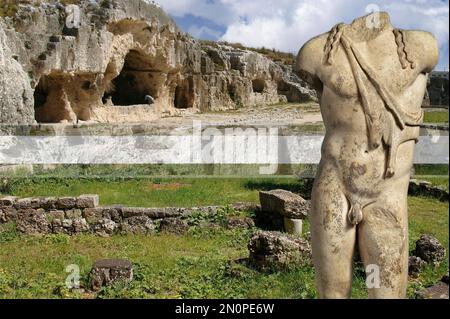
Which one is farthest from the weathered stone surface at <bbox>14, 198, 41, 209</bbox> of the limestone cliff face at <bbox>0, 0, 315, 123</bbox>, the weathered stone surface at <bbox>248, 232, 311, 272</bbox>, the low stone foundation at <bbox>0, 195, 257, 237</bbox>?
the limestone cliff face at <bbox>0, 0, 315, 123</bbox>

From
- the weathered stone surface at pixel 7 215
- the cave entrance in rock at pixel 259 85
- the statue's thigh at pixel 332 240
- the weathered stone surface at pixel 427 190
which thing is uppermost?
the cave entrance in rock at pixel 259 85

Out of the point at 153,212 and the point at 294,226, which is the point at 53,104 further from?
the point at 294,226

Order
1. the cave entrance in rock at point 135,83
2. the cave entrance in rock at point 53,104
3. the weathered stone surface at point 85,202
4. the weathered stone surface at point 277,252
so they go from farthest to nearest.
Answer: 1. the cave entrance in rock at point 135,83
2. the cave entrance in rock at point 53,104
3. the weathered stone surface at point 85,202
4. the weathered stone surface at point 277,252

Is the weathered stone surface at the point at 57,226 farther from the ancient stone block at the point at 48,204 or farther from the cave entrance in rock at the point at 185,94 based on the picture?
the cave entrance in rock at the point at 185,94

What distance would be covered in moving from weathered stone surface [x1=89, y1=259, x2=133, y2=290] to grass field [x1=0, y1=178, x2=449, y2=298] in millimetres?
136

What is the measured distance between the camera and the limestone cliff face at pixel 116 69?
53.6 feet

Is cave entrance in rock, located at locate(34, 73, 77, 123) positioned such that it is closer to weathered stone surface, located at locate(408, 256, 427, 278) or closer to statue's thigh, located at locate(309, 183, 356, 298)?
weathered stone surface, located at locate(408, 256, 427, 278)

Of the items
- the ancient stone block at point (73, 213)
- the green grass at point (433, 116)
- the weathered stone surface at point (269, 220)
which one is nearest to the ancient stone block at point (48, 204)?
the ancient stone block at point (73, 213)

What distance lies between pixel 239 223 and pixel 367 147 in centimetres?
640

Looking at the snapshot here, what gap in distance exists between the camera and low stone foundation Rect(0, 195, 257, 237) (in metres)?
8.84

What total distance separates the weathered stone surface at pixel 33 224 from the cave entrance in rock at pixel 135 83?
55.4 ft

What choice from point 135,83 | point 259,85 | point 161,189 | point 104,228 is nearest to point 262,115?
point 135,83

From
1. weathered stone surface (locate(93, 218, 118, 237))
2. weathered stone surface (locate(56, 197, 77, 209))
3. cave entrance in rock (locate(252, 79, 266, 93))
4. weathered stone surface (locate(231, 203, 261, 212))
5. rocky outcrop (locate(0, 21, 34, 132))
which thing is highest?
cave entrance in rock (locate(252, 79, 266, 93))

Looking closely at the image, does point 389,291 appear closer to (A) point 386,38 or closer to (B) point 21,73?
(A) point 386,38
